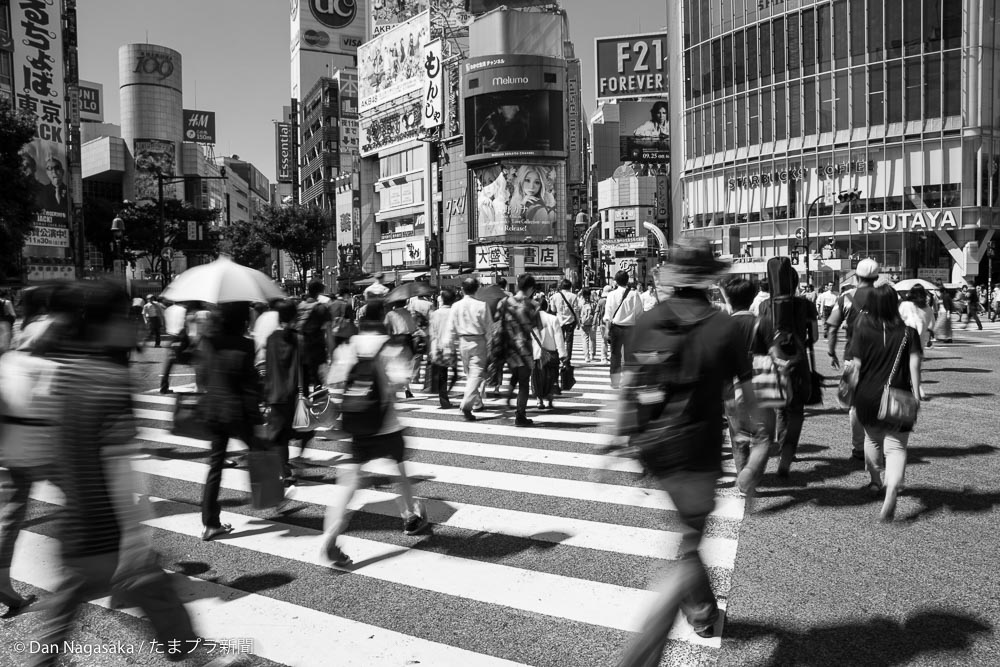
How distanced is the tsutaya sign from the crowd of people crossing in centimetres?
4126

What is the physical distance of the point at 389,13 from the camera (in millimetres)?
85688

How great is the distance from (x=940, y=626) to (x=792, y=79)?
51.2 m

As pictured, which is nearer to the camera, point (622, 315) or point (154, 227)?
point (622, 315)

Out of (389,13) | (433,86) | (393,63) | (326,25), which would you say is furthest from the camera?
(326,25)

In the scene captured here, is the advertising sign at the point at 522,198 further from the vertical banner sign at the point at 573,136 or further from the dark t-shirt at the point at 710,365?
the dark t-shirt at the point at 710,365

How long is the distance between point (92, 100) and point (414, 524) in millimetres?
158402

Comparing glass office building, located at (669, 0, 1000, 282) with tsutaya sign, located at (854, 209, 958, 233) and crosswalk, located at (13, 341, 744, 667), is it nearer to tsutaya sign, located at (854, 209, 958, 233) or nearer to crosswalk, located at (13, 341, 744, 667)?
tsutaya sign, located at (854, 209, 958, 233)

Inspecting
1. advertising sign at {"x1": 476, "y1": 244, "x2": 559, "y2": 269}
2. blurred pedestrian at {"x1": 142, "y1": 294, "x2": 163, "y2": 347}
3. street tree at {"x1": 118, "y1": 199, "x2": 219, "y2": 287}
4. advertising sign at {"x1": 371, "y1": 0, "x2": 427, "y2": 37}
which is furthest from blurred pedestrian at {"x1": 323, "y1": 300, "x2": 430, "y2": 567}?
advertising sign at {"x1": 371, "y1": 0, "x2": 427, "y2": 37}

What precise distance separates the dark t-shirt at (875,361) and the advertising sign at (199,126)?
150573 millimetres

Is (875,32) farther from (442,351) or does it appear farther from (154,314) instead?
(442,351)

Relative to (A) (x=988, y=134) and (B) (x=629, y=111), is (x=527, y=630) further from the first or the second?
(B) (x=629, y=111)

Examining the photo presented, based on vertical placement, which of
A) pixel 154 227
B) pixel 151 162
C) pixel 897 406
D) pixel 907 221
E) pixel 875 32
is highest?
pixel 151 162

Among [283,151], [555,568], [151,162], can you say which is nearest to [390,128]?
[151,162]

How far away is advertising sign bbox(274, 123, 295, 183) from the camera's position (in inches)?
6053
